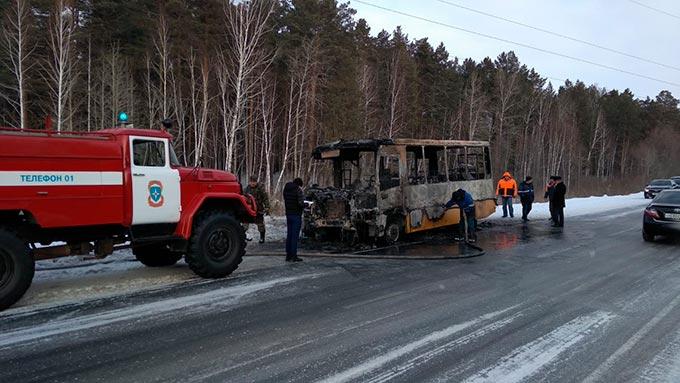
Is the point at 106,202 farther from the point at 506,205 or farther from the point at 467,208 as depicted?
the point at 506,205

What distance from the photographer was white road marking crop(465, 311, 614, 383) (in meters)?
4.39

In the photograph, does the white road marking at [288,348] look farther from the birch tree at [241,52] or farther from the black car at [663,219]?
the birch tree at [241,52]

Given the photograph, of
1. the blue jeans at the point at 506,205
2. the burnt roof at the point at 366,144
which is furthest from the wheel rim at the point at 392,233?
the blue jeans at the point at 506,205

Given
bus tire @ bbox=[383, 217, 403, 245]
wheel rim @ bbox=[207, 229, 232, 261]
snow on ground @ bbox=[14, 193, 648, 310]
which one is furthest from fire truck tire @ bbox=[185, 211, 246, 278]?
bus tire @ bbox=[383, 217, 403, 245]

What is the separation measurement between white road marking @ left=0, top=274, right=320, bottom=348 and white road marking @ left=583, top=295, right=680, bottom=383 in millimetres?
4434

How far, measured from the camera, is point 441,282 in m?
8.20

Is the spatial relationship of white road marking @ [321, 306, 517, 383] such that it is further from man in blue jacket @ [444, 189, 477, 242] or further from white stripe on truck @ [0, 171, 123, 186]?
man in blue jacket @ [444, 189, 477, 242]

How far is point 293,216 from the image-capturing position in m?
10.2

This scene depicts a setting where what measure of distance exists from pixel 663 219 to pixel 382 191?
7.48 m

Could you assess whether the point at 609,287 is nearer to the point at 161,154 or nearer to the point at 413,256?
the point at 413,256

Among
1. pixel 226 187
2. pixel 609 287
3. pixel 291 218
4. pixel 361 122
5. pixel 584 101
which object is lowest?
pixel 609 287

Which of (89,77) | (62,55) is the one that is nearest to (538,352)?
(62,55)

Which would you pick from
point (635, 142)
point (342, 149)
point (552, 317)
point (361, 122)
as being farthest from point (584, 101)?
point (552, 317)

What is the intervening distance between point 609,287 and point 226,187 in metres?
6.44
